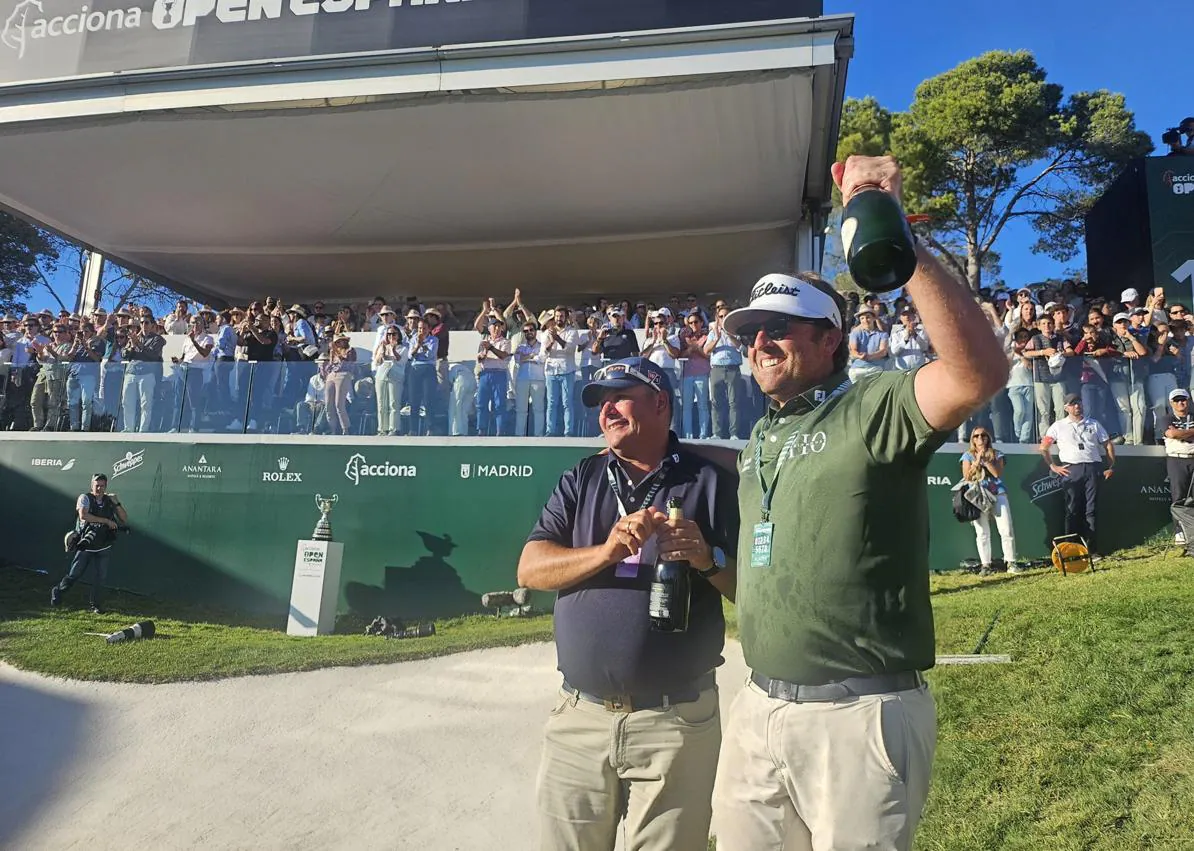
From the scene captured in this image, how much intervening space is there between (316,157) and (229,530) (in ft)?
19.8

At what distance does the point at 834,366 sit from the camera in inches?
90.4

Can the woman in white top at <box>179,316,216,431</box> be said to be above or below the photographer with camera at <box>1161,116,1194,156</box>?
below

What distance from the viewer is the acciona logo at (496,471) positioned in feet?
32.5

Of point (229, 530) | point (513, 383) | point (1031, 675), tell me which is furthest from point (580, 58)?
point (1031, 675)

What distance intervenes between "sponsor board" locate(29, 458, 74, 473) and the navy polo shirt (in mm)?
10913

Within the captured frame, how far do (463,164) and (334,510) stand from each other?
5940 mm

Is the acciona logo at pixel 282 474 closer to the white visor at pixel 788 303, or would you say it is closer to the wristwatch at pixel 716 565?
the wristwatch at pixel 716 565

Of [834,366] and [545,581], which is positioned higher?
[834,366]

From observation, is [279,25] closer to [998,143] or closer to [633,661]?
[633,661]

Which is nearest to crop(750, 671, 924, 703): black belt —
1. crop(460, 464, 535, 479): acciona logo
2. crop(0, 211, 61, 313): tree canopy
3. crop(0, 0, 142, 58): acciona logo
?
crop(460, 464, 535, 479): acciona logo

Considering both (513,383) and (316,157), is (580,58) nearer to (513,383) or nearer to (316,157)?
(513,383)

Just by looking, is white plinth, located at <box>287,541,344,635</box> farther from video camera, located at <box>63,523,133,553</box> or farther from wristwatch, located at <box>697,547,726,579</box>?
wristwatch, located at <box>697,547,726,579</box>

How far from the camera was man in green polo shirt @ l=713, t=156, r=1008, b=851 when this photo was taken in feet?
5.90

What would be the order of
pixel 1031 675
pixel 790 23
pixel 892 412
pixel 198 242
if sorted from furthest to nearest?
pixel 198 242, pixel 790 23, pixel 1031 675, pixel 892 412
